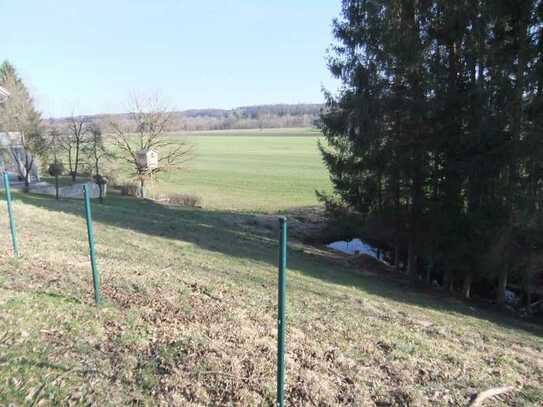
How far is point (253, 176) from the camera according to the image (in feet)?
154

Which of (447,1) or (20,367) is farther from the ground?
(447,1)

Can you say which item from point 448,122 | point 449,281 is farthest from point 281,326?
point 449,281

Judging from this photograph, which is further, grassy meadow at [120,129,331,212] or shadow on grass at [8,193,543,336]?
grassy meadow at [120,129,331,212]

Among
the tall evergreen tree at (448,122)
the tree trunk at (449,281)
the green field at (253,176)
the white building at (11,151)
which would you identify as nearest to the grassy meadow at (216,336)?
the tall evergreen tree at (448,122)

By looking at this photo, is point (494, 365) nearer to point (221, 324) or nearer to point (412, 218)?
point (221, 324)

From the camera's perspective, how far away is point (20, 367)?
3.72m

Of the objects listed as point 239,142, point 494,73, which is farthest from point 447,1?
point 239,142

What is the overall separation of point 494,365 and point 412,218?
888cm

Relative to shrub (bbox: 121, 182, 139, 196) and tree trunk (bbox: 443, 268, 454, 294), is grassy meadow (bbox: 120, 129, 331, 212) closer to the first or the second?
shrub (bbox: 121, 182, 139, 196)

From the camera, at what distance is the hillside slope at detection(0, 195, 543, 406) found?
3740 mm

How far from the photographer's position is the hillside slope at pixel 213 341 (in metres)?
3.74

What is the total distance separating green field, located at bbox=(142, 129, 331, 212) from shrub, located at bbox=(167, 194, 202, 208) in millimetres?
755

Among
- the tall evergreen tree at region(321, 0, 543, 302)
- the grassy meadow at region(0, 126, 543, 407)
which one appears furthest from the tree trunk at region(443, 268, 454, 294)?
the grassy meadow at region(0, 126, 543, 407)

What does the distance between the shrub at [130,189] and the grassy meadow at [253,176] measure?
170 cm
